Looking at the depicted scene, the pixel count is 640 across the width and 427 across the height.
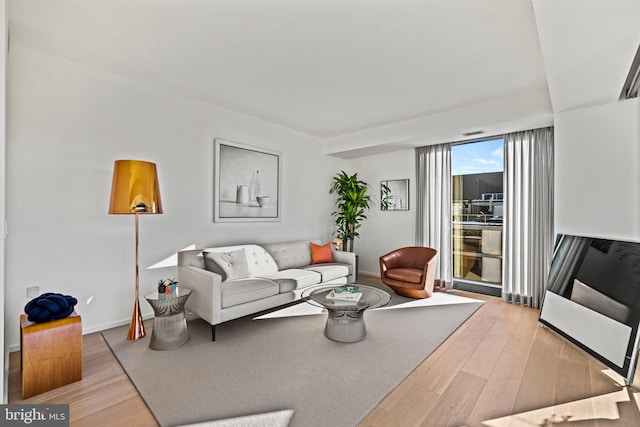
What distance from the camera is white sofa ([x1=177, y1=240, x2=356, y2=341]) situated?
117 inches

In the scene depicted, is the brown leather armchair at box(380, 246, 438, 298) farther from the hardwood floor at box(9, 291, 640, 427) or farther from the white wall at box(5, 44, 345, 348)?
the white wall at box(5, 44, 345, 348)

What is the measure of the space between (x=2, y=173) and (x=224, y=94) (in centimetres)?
268

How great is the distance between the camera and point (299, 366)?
2.43m

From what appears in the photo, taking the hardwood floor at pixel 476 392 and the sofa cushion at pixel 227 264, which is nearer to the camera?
the hardwood floor at pixel 476 392

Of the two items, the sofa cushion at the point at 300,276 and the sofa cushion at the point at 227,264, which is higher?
the sofa cushion at the point at 227,264

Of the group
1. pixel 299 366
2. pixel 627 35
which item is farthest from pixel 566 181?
pixel 299 366

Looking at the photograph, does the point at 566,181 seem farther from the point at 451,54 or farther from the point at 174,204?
the point at 174,204

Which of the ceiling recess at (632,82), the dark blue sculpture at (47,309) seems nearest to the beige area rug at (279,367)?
the dark blue sculpture at (47,309)

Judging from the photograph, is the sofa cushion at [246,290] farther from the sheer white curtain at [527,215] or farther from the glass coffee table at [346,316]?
the sheer white curtain at [527,215]

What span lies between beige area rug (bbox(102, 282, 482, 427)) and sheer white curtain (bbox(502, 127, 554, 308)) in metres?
1.25

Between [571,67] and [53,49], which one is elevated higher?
[53,49]

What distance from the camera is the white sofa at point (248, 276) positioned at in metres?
2.96

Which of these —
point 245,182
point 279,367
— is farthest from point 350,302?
point 245,182

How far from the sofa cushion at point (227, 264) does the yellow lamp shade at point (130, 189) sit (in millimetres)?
901
